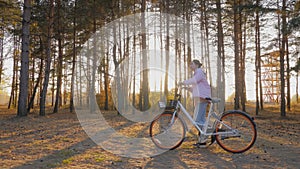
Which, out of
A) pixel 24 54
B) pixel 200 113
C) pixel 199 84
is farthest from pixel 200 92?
pixel 24 54

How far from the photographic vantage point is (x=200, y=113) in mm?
6039

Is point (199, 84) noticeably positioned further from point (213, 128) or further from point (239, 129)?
point (239, 129)

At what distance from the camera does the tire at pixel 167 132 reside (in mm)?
6012

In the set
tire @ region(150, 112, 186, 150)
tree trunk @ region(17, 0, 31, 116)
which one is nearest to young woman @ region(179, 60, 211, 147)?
tire @ region(150, 112, 186, 150)

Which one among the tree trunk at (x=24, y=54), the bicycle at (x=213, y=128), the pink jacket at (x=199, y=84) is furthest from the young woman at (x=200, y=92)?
the tree trunk at (x=24, y=54)

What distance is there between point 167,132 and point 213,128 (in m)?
0.98

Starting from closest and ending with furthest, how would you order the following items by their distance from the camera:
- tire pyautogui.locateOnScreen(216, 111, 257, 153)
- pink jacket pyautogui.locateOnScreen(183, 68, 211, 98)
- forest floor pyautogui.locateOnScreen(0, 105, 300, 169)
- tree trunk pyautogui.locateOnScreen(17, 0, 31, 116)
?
forest floor pyautogui.locateOnScreen(0, 105, 300, 169) → tire pyautogui.locateOnScreen(216, 111, 257, 153) → pink jacket pyautogui.locateOnScreen(183, 68, 211, 98) → tree trunk pyautogui.locateOnScreen(17, 0, 31, 116)

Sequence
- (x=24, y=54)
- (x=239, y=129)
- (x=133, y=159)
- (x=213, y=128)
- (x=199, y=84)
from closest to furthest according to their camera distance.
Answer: (x=133, y=159) → (x=239, y=129) → (x=213, y=128) → (x=199, y=84) → (x=24, y=54)

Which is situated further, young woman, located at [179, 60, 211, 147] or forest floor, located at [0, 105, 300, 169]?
young woman, located at [179, 60, 211, 147]

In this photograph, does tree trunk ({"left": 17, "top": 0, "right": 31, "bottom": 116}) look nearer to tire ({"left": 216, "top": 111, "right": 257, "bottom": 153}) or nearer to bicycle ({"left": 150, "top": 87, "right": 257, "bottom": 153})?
bicycle ({"left": 150, "top": 87, "right": 257, "bottom": 153})

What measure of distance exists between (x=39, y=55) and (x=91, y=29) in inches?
170

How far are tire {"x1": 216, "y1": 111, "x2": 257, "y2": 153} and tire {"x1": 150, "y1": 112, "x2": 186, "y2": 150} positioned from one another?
0.80m

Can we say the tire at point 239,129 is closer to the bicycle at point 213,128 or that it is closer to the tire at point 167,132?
the bicycle at point 213,128

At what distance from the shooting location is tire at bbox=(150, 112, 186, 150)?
6.01 metres
